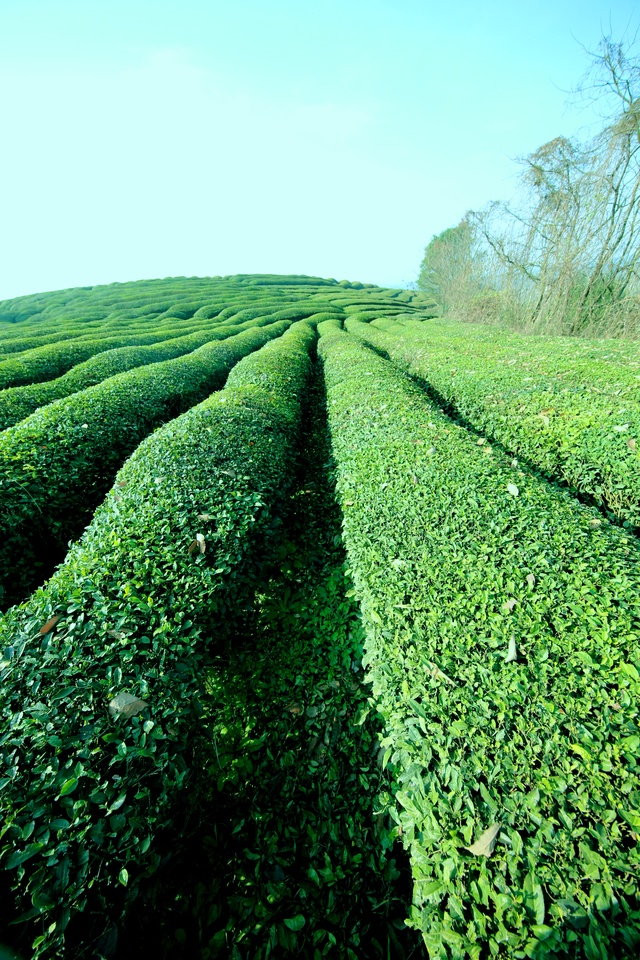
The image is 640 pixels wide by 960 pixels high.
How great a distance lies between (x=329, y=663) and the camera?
345cm

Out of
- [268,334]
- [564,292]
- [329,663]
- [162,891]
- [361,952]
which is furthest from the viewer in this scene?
[268,334]

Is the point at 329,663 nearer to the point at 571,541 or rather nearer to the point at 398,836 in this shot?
the point at 398,836

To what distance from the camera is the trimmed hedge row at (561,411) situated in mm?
4547

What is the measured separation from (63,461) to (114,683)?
425cm

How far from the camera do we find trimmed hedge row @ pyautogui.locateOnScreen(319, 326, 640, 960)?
1.47 metres

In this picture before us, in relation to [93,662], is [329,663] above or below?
below

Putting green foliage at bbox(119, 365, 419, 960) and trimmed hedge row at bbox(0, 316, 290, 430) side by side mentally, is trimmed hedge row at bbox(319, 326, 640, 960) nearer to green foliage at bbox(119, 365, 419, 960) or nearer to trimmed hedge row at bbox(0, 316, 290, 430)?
green foliage at bbox(119, 365, 419, 960)

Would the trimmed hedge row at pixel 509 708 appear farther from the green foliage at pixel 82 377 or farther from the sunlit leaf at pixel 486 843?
the green foliage at pixel 82 377

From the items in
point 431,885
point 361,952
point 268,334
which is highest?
point 268,334

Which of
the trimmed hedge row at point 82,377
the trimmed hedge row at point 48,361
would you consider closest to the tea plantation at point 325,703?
the trimmed hedge row at point 82,377

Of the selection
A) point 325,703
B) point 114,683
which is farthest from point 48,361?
point 325,703

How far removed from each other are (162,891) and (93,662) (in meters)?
Result: 1.33

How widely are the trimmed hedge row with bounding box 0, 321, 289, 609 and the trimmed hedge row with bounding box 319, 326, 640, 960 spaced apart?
373cm

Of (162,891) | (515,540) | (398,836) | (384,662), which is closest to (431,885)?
(398,836)
